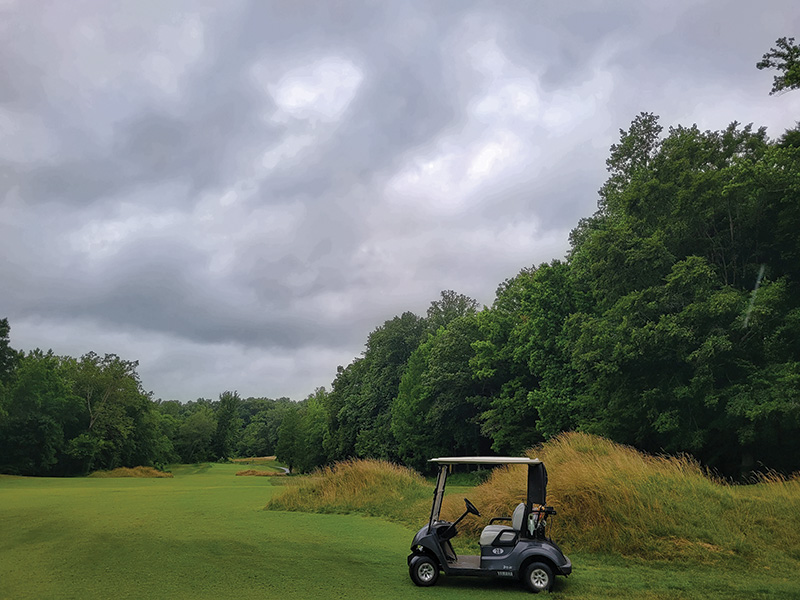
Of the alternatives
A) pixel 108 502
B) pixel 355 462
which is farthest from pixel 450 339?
pixel 108 502

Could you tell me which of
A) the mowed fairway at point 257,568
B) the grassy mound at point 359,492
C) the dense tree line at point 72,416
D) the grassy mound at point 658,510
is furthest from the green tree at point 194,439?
the grassy mound at point 658,510

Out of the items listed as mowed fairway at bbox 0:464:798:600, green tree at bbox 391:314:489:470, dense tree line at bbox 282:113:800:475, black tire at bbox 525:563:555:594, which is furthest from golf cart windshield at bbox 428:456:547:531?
green tree at bbox 391:314:489:470

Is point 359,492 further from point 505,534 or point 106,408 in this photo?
point 106,408

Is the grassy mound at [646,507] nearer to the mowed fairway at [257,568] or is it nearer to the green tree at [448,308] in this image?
the mowed fairway at [257,568]

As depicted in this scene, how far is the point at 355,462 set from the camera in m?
24.1

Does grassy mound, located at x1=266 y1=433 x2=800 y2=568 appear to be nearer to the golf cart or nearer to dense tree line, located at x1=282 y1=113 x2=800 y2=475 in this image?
the golf cart

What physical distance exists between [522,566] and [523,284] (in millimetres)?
33661

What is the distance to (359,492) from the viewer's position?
21.9 meters

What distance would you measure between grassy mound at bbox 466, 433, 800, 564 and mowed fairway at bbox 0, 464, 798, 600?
80 centimetres

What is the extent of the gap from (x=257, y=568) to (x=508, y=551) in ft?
16.1

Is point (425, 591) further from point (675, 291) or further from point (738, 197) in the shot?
point (738, 197)

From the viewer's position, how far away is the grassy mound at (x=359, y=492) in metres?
20.7

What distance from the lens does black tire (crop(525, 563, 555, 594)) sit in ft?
29.6

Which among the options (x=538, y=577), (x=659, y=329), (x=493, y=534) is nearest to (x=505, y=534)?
(x=493, y=534)
